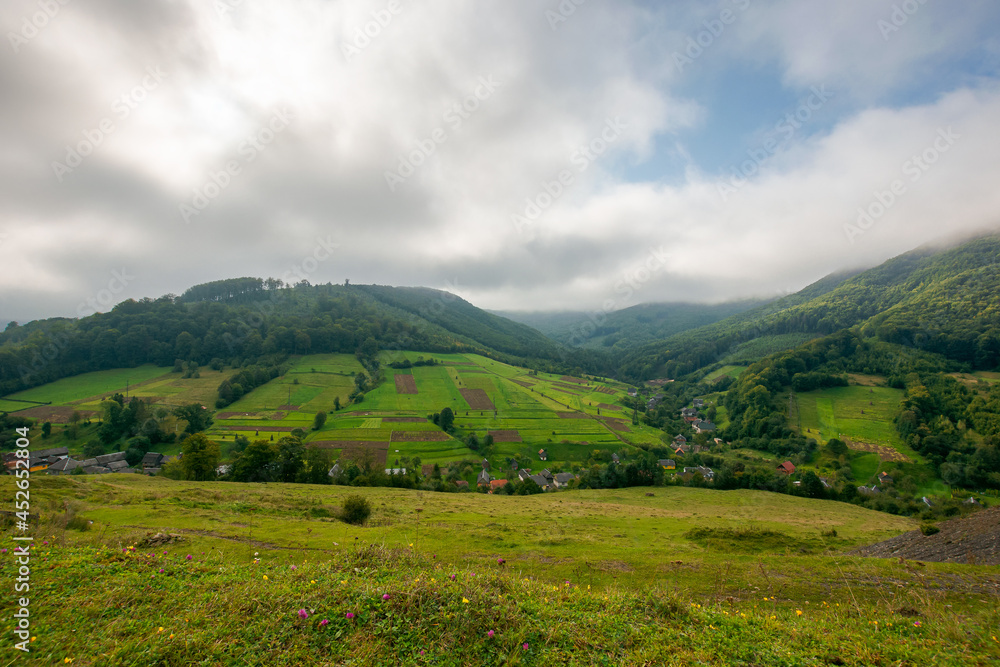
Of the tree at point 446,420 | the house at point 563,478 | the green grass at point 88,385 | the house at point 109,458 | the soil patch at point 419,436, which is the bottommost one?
the house at point 563,478

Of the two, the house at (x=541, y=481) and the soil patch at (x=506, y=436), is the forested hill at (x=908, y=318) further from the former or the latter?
the house at (x=541, y=481)

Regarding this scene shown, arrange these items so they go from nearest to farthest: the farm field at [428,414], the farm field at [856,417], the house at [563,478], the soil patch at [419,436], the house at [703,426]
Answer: the house at [563,478] → the farm field at [428,414] → the farm field at [856,417] → the soil patch at [419,436] → the house at [703,426]

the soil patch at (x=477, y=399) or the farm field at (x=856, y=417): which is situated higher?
the soil patch at (x=477, y=399)

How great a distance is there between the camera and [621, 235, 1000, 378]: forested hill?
96000mm

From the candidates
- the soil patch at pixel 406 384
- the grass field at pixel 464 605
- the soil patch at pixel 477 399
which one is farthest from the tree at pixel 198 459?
the soil patch at pixel 477 399

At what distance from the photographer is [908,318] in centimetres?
11400

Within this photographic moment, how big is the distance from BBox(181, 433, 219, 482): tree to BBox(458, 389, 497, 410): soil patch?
2118 inches

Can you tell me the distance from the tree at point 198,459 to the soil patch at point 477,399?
53806mm

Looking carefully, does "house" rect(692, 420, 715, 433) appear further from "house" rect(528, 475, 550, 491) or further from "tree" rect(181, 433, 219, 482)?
"tree" rect(181, 433, 219, 482)

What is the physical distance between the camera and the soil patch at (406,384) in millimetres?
91625

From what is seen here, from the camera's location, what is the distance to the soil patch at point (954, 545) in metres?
18.1

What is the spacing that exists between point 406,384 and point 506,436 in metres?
38.4

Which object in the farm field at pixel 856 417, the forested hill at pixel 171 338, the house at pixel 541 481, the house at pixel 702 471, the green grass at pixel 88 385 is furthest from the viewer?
the forested hill at pixel 171 338

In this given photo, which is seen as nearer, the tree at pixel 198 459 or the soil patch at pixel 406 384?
the tree at pixel 198 459
